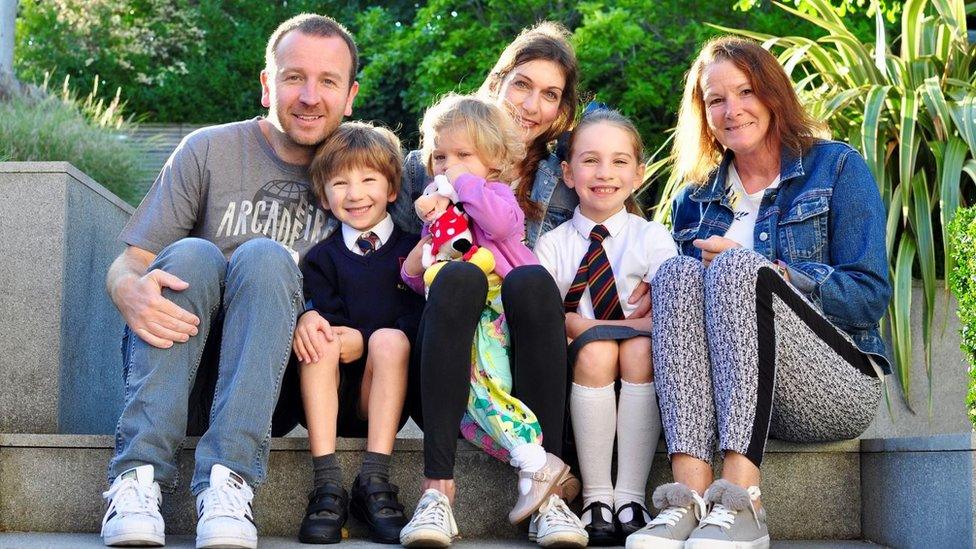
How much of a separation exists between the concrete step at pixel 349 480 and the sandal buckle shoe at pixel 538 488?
173mm

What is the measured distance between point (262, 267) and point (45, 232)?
0.81m

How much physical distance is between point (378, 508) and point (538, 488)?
1.12ft

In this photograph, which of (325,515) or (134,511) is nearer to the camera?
(134,511)

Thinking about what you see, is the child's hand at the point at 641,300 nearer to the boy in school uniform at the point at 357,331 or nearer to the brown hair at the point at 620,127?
the brown hair at the point at 620,127

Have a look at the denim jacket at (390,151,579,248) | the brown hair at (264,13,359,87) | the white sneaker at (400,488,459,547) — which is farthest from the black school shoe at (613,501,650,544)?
the brown hair at (264,13,359,87)

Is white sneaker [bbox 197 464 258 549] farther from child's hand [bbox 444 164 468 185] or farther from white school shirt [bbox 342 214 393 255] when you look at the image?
Answer: child's hand [bbox 444 164 468 185]

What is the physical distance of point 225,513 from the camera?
7.18ft

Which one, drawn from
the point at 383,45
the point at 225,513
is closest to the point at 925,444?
the point at 225,513

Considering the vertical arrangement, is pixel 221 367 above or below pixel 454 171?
below

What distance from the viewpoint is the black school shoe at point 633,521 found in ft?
8.02

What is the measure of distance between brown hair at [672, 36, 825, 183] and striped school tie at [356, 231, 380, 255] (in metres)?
0.89

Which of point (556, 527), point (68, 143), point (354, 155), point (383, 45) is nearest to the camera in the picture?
point (556, 527)

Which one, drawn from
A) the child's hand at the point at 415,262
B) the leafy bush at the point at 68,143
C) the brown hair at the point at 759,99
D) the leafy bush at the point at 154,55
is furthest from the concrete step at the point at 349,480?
the leafy bush at the point at 154,55

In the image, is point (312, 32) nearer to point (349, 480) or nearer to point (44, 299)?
point (44, 299)
